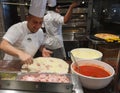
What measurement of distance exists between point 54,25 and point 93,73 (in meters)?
1.66

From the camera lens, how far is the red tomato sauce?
1.19 metres

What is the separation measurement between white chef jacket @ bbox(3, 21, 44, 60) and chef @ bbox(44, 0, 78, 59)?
748mm


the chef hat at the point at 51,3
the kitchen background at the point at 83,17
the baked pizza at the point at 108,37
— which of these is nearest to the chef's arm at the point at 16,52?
the chef hat at the point at 51,3

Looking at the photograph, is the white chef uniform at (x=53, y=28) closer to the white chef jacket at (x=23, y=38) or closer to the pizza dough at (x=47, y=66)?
the white chef jacket at (x=23, y=38)

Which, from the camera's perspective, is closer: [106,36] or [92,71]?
[92,71]

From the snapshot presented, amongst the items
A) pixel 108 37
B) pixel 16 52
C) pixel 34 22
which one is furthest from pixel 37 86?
pixel 108 37

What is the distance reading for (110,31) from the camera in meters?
3.24

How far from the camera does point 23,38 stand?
1.81 metres

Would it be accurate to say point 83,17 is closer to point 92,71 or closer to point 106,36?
point 106,36

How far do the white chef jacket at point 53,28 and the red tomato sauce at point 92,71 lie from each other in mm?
1466

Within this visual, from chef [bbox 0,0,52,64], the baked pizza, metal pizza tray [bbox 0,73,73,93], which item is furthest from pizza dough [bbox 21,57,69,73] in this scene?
the baked pizza

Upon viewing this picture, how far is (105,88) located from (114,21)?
2.17m

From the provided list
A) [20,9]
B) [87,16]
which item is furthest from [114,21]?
[20,9]

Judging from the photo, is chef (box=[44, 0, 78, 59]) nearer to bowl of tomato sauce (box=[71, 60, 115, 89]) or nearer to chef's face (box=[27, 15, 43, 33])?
chef's face (box=[27, 15, 43, 33])
